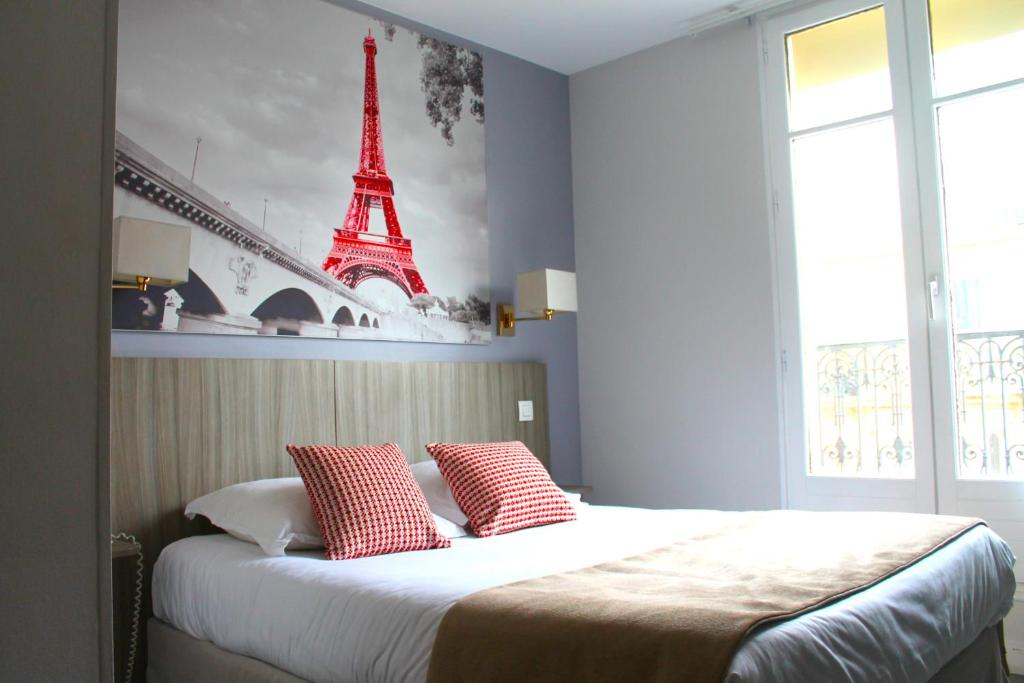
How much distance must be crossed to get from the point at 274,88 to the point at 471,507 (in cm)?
179

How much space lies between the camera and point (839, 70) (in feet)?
12.2

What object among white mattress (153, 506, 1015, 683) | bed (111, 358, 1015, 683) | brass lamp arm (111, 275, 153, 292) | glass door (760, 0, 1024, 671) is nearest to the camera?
white mattress (153, 506, 1015, 683)

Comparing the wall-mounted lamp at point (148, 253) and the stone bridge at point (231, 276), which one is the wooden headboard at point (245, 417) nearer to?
the stone bridge at point (231, 276)

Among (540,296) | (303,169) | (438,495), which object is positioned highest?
(303,169)

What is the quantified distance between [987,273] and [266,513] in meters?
2.83

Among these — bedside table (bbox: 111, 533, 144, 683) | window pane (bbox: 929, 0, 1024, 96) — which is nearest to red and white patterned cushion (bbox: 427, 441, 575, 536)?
bedside table (bbox: 111, 533, 144, 683)

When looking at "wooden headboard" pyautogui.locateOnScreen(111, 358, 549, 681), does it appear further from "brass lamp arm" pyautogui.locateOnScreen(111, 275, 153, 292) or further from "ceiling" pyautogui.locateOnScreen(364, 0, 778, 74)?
"ceiling" pyautogui.locateOnScreen(364, 0, 778, 74)

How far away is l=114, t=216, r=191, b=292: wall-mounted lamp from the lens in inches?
100

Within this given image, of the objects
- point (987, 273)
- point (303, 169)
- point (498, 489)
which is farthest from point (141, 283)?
point (987, 273)

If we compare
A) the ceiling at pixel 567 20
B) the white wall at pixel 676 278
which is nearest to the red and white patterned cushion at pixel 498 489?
the white wall at pixel 676 278

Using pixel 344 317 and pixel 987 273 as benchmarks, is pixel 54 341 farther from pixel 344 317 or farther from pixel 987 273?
pixel 987 273

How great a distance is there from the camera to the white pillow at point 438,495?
2967 mm

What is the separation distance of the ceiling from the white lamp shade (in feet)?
3.79

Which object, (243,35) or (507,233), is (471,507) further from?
(243,35)
